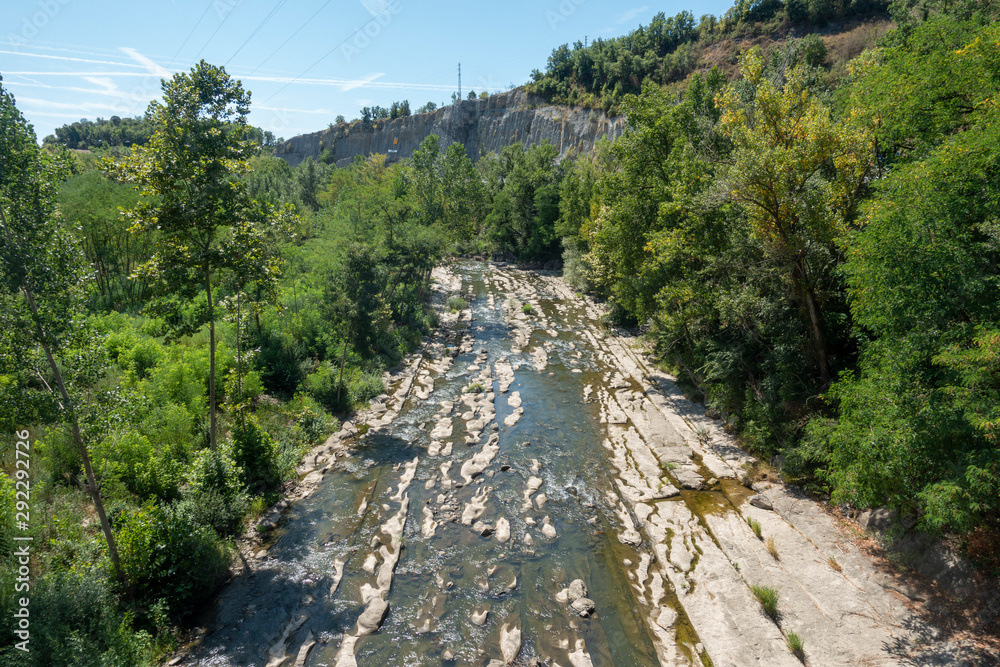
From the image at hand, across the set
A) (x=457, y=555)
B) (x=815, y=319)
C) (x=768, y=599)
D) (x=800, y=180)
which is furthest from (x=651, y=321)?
(x=457, y=555)

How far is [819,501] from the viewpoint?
35.1ft

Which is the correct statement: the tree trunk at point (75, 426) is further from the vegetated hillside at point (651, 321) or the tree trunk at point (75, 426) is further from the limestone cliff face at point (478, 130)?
the limestone cliff face at point (478, 130)

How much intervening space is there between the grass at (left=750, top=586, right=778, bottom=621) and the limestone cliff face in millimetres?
53711

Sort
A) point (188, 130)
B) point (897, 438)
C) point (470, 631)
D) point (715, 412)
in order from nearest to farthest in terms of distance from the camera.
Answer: point (897, 438), point (470, 631), point (188, 130), point (715, 412)

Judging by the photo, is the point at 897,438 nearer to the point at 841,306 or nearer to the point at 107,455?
the point at 841,306

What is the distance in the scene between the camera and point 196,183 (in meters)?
8.83

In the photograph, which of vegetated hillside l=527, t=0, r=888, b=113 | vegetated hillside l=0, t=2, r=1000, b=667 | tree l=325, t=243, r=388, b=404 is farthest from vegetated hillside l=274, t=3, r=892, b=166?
tree l=325, t=243, r=388, b=404

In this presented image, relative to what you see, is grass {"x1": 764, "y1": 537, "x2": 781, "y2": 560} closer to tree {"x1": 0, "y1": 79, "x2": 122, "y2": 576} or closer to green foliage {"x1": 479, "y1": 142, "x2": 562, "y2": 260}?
tree {"x1": 0, "y1": 79, "x2": 122, "y2": 576}

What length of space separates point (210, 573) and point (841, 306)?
14999 mm

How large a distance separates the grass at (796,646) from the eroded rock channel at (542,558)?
98mm

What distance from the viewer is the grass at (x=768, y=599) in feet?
26.6

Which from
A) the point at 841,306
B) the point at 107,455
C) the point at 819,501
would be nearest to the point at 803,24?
the point at 841,306

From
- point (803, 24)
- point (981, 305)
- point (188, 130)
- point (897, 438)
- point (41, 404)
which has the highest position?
point (803, 24)

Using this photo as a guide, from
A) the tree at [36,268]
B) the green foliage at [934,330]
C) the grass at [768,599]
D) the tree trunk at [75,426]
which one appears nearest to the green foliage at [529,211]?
the green foliage at [934,330]
